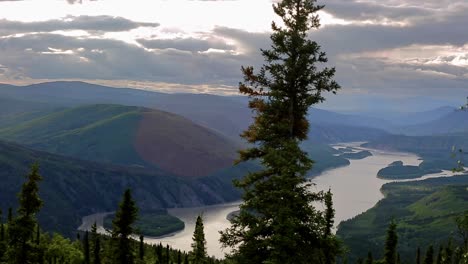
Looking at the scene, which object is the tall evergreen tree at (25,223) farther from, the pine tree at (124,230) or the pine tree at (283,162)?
the pine tree at (283,162)

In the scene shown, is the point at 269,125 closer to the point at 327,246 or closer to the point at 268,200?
the point at 268,200

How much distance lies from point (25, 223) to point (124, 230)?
35.6 ft

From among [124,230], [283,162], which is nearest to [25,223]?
[124,230]

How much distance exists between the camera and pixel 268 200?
3050 cm

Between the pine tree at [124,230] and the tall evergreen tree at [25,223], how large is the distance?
9470mm

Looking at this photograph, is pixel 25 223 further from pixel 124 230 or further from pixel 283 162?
pixel 283 162

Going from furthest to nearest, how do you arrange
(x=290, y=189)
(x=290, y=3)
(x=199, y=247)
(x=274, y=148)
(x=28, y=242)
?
(x=199, y=247) < (x=28, y=242) < (x=290, y=3) < (x=274, y=148) < (x=290, y=189)

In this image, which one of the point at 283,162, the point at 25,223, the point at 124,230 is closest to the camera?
the point at 283,162

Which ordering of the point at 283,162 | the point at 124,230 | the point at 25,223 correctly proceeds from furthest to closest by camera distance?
the point at 25,223 < the point at 124,230 < the point at 283,162

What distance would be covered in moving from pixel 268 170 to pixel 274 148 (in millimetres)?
1833

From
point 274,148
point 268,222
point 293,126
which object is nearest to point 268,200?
point 268,222

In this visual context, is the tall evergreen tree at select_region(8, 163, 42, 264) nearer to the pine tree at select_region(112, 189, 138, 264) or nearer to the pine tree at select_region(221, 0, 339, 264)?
the pine tree at select_region(112, 189, 138, 264)

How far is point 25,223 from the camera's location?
156ft

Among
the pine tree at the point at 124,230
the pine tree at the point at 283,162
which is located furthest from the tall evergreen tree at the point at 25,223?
the pine tree at the point at 283,162
